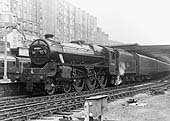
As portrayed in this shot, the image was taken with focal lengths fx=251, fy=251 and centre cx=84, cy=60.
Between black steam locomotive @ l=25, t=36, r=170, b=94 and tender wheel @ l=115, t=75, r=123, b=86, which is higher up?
black steam locomotive @ l=25, t=36, r=170, b=94

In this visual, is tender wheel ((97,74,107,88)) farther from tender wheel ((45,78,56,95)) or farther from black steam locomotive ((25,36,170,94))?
tender wheel ((45,78,56,95))

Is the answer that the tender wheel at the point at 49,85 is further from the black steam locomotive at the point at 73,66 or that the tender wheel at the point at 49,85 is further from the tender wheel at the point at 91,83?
the tender wheel at the point at 91,83

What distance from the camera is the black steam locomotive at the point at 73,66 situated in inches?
501

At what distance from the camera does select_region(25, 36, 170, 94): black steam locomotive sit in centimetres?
1273

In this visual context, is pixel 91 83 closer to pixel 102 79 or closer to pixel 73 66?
pixel 102 79

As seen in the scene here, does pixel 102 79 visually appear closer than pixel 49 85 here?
No

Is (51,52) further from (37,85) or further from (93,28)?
(93,28)

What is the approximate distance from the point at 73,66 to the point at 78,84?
1.54m

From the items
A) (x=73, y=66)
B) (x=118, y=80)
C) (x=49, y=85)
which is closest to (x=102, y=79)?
(x=118, y=80)

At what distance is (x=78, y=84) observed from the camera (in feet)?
49.5

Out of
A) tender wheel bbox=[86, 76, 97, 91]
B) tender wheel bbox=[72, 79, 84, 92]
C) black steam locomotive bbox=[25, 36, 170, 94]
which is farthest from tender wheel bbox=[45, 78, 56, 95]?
tender wheel bbox=[86, 76, 97, 91]

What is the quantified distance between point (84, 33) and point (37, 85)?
53.0 m

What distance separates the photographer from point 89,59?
51.9 ft

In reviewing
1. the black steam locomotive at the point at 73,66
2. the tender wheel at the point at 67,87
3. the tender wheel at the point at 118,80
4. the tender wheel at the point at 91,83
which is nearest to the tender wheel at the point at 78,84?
the black steam locomotive at the point at 73,66
